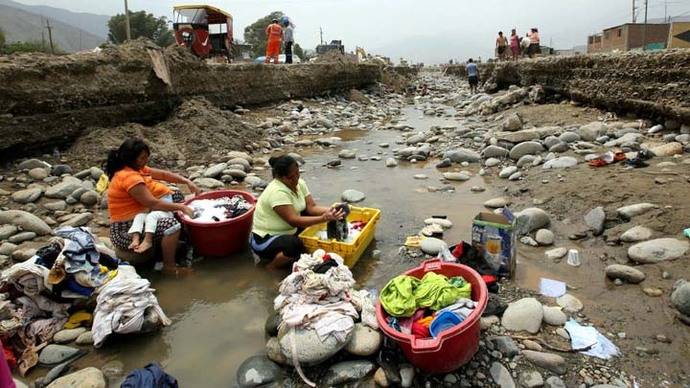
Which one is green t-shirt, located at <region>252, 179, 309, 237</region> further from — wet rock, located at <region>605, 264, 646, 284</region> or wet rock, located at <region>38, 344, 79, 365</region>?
wet rock, located at <region>605, 264, 646, 284</region>

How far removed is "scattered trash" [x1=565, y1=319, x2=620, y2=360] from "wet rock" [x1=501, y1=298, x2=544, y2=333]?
0.66ft

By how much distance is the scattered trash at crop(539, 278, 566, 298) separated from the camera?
134 inches

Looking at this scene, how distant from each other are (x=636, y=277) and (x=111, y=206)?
4.55 metres

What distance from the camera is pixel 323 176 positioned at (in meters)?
7.50

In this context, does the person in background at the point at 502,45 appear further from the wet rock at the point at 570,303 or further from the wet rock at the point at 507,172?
the wet rock at the point at 570,303

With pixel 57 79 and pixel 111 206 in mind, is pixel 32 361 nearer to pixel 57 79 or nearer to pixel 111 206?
pixel 111 206

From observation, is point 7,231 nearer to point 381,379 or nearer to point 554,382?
point 381,379

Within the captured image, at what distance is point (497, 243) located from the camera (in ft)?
11.6

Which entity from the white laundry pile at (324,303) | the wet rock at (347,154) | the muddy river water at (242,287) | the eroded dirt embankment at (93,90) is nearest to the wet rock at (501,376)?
the white laundry pile at (324,303)

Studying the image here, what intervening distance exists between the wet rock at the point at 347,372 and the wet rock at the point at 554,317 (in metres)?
1.32

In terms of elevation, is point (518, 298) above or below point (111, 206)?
below

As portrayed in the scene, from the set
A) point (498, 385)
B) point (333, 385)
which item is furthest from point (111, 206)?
point (498, 385)

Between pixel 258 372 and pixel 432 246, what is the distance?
2.21 metres

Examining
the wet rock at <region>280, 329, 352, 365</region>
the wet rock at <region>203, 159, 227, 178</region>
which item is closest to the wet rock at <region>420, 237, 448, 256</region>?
the wet rock at <region>280, 329, 352, 365</region>
